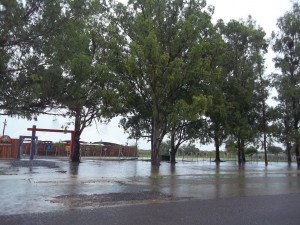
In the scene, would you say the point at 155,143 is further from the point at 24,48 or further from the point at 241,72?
the point at 24,48

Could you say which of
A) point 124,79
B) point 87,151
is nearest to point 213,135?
point 124,79

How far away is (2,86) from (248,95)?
32077mm

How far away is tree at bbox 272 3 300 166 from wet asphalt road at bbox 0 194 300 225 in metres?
31.0

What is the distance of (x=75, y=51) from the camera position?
12984mm

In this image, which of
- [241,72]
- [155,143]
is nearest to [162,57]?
[155,143]

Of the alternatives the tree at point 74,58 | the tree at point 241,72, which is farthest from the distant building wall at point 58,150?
the tree at point 74,58

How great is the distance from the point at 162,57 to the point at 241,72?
15398 mm

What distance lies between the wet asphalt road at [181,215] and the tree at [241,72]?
2885 centimetres

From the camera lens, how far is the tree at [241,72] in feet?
130

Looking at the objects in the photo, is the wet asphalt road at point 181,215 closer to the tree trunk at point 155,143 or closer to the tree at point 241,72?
the tree trunk at point 155,143

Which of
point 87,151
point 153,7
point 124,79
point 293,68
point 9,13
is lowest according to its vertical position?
point 87,151

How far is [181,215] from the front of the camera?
9.03 m

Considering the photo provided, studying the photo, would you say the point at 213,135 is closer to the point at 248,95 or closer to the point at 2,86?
the point at 248,95

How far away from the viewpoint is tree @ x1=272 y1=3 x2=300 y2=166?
40344 millimetres
